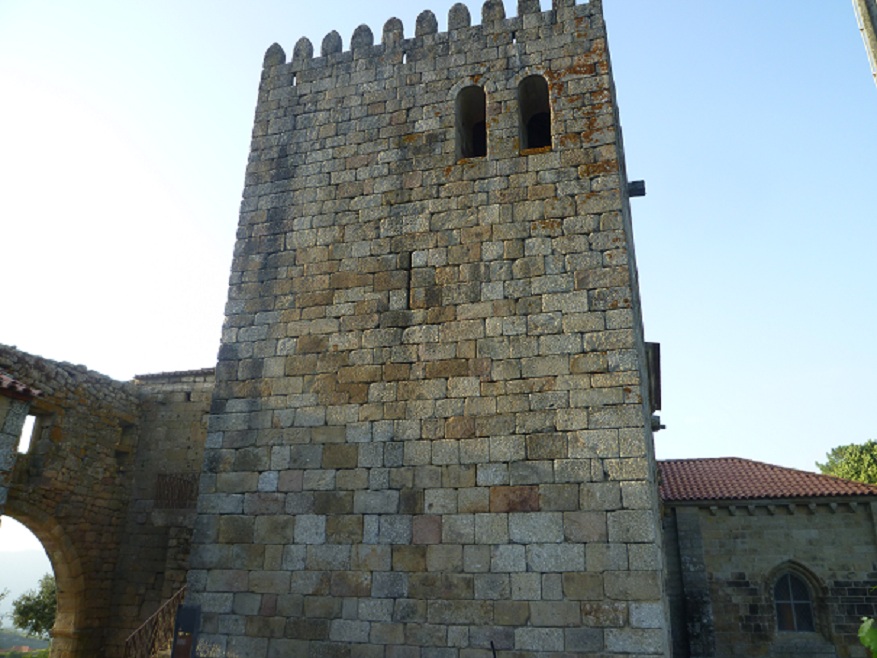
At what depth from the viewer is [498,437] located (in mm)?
6074

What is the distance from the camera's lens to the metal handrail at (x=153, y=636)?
28.5ft

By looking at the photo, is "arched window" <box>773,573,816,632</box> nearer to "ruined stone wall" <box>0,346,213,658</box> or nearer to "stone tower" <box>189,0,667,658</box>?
"stone tower" <box>189,0,667,658</box>

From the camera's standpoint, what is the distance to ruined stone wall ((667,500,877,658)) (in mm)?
13633

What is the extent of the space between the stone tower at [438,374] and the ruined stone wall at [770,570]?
9.73 metres

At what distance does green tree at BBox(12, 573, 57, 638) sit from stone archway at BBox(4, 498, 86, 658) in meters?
9.81

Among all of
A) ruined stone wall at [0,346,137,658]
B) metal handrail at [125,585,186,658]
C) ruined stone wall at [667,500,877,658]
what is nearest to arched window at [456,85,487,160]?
metal handrail at [125,585,186,658]

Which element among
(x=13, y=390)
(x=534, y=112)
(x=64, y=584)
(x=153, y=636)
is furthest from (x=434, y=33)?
(x=64, y=584)

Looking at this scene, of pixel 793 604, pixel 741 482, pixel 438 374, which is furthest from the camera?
pixel 741 482

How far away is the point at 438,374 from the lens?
647 cm

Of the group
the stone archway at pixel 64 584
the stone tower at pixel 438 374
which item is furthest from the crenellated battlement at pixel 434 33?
the stone archway at pixel 64 584

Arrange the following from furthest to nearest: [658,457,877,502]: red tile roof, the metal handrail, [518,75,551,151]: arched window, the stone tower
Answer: [658,457,877,502]: red tile roof < the metal handrail < [518,75,551,151]: arched window < the stone tower

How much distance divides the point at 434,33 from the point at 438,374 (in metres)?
4.57

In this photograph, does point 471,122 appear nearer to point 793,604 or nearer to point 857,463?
point 793,604

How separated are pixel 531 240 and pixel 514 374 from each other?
147 centimetres
